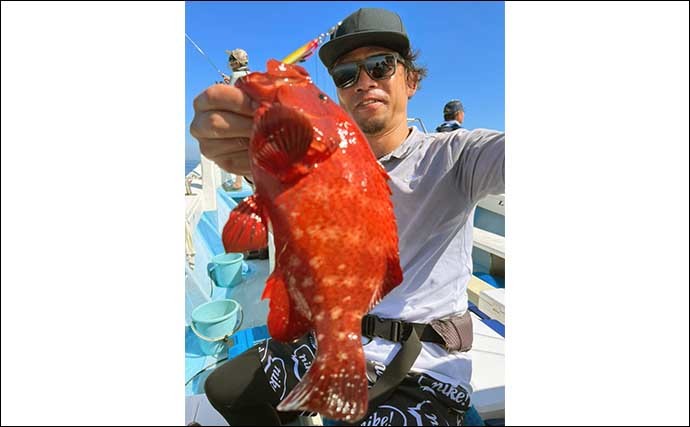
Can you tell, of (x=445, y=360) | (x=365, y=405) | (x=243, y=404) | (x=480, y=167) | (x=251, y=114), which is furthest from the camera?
(x=243, y=404)

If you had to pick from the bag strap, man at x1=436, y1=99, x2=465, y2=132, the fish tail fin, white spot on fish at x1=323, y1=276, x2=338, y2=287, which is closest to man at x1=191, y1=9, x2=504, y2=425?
the bag strap

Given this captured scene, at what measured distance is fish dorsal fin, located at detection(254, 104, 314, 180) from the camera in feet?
2.56

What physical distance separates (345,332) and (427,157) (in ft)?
3.30

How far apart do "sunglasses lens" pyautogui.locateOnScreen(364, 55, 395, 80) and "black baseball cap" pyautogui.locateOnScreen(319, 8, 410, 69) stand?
0.08 meters

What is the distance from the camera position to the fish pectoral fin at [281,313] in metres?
0.86

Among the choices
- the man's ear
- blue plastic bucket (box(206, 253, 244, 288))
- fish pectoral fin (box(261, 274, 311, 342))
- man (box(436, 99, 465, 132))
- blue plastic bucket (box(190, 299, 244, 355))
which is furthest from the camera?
blue plastic bucket (box(206, 253, 244, 288))

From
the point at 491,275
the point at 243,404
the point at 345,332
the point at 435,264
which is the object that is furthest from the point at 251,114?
the point at 491,275

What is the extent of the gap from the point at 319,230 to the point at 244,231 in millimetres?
225

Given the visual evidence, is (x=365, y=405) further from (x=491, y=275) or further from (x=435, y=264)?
(x=491, y=275)

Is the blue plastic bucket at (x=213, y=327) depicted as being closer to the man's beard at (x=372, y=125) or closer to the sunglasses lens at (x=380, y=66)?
the man's beard at (x=372, y=125)

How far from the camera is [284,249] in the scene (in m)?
0.84

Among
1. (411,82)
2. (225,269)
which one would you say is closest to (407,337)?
(411,82)

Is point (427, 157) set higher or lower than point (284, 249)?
higher

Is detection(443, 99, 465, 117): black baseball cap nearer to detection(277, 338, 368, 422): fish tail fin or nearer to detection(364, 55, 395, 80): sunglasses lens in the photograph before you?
detection(364, 55, 395, 80): sunglasses lens
